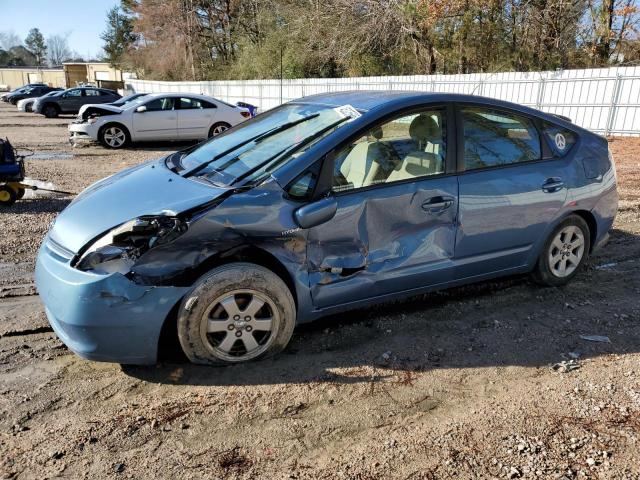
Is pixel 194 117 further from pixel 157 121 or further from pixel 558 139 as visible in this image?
pixel 558 139

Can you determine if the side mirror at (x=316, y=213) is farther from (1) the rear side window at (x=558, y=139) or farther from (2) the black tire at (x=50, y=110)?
(2) the black tire at (x=50, y=110)

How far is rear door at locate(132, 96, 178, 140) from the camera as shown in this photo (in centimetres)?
1459

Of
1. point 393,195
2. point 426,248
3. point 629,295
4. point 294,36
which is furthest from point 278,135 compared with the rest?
point 294,36

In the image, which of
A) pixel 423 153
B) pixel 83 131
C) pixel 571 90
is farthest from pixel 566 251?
pixel 571 90

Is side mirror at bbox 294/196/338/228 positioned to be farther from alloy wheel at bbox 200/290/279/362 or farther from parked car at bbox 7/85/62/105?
parked car at bbox 7/85/62/105

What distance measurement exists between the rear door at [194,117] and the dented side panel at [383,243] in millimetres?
12555

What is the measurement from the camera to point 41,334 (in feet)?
12.1

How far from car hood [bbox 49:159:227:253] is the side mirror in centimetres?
49

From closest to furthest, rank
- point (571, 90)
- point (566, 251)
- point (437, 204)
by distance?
1. point (437, 204)
2. point (566, 251)
3. point (571, 90)

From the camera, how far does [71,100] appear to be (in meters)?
28.0

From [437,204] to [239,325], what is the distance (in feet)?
5.19

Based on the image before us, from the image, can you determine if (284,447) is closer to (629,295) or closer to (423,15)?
(629,295)

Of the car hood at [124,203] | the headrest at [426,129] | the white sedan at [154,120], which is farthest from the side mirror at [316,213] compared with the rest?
the white sedan at [154,120]

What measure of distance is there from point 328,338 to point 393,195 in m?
1.08
